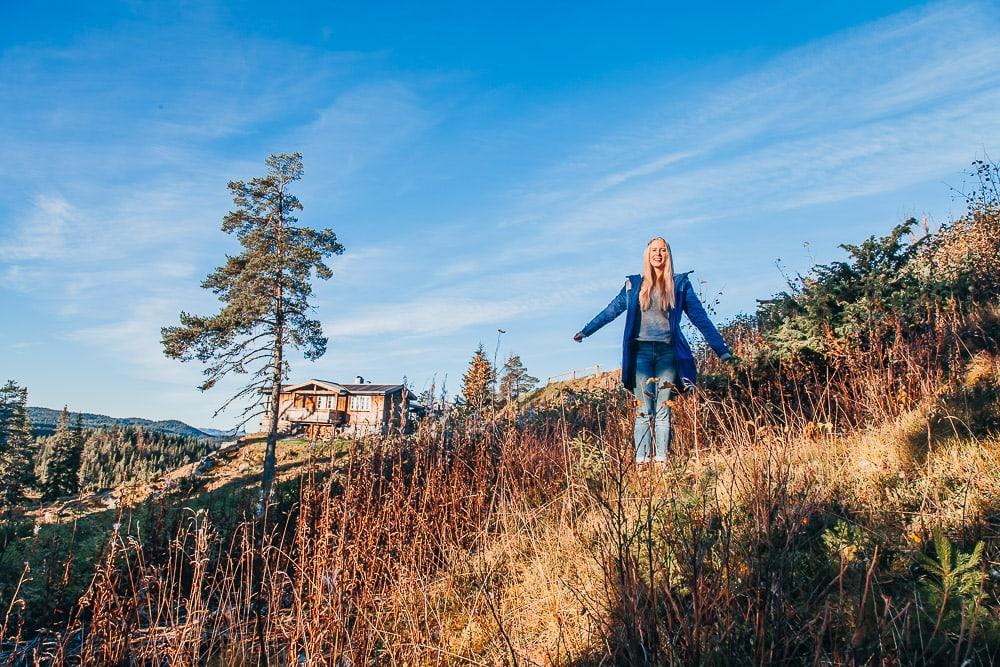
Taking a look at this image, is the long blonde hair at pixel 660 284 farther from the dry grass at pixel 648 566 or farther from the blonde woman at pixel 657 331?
the dry grass at pixel 648 566

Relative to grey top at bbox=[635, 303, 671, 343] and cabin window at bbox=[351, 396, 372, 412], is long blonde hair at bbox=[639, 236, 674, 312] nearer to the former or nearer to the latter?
grey top at bbox=[635, 303, 671, 343]

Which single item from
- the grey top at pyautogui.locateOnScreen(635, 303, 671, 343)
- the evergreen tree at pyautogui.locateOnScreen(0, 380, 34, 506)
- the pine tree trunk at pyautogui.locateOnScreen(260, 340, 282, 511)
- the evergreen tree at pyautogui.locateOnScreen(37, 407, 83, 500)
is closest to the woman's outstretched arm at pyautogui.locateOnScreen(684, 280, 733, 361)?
the grey top at pyautogui.locateOnScreen(635, 303, 671, 343)

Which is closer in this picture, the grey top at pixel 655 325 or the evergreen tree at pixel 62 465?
the grey top at pixel 655 325

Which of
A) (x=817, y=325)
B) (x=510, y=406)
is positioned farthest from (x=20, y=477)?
(x=817, y=325)

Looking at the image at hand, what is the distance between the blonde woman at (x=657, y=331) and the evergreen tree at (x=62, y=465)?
182 ft

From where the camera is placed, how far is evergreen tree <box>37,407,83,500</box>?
46469mm

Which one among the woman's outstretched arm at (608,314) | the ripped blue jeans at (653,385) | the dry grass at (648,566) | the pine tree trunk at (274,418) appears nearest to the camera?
the dry grass at (648,566)

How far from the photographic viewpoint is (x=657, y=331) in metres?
4.74

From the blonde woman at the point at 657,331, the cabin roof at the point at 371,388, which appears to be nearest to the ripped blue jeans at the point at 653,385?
the blonde woman at the point at 657,331

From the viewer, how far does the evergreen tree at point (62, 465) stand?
46469 mm

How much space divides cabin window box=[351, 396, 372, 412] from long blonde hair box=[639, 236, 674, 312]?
131 feet

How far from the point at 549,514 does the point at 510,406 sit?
2163 mm

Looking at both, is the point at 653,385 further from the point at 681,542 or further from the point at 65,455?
the point at 65,455

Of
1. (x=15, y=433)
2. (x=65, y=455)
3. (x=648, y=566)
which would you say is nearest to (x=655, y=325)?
(x=648, y=566)
